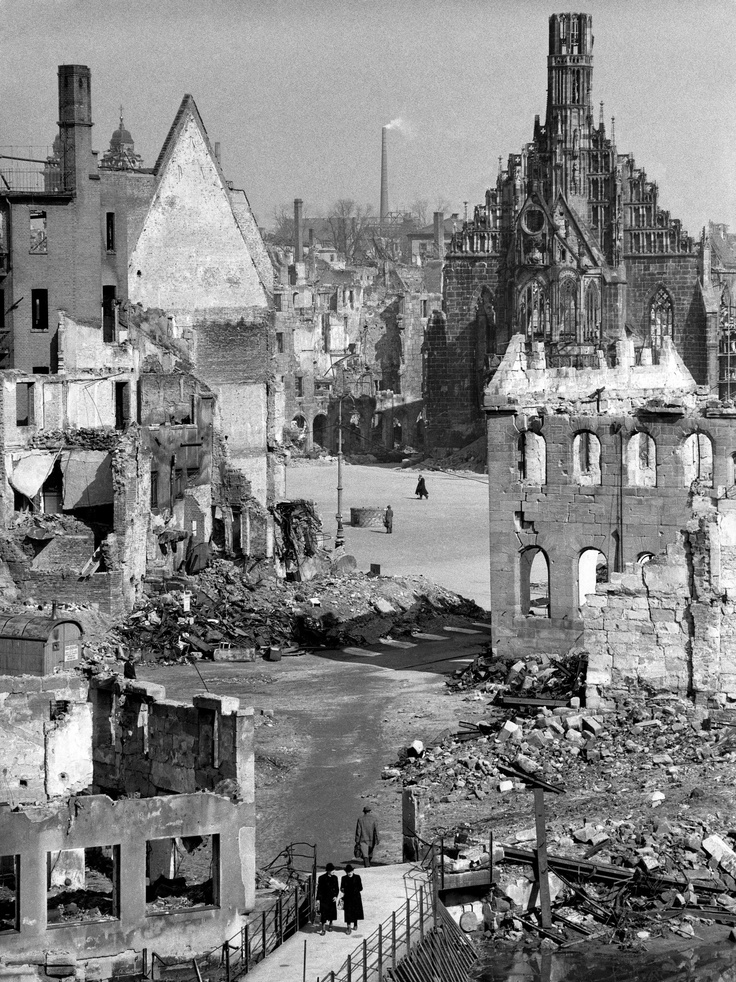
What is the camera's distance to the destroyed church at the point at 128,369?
136 feet

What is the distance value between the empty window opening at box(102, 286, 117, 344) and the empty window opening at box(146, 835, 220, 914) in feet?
91.4

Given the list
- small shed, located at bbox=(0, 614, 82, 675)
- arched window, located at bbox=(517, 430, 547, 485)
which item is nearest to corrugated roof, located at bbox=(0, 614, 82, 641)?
small shed, located at bbox=(0, 614, 82, 675)

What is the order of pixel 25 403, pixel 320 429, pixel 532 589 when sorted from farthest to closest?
pixel 320 429
pixel 25 403
pixel 532 589

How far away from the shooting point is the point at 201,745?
20656 mm

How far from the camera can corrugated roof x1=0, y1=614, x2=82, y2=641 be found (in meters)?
33.6

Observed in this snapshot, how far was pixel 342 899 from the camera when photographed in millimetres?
19641

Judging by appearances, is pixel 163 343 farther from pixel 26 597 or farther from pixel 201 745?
pixel 201 745

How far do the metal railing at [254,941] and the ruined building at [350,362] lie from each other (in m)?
62.1

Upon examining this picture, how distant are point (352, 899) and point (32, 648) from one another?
49.9ft

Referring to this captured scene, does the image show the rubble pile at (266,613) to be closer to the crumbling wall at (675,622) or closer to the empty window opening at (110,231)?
the crumbling wall at (675,622)

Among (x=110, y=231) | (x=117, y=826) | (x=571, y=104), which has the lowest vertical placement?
(x=117, y=826)

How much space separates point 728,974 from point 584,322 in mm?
65763

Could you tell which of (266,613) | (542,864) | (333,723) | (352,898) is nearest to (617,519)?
(333,723)

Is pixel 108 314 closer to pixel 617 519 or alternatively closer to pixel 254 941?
pixel 617 519
